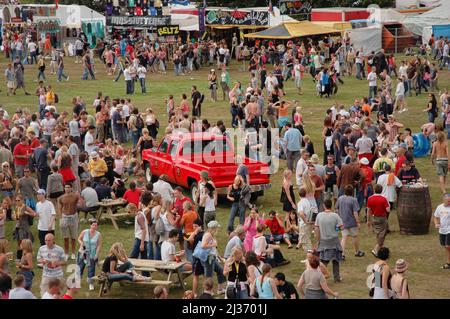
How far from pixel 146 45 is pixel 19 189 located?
30817 mm

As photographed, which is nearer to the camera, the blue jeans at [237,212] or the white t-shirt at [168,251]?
the white t-shirt at [168,251]

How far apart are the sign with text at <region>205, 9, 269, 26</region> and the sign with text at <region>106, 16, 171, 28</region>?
181 inches

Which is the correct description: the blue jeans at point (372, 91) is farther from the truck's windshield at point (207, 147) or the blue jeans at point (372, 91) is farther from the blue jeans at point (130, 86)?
the truck's windshield at point (207, 147)

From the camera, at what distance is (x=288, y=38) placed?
4900 centimetres

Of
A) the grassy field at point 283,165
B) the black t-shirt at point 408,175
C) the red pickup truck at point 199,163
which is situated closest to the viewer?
the grassy field at point 283,165

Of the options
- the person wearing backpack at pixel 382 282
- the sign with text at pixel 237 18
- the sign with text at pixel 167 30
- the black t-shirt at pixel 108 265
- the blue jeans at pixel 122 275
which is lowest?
the blue jeans at pixel 122 275

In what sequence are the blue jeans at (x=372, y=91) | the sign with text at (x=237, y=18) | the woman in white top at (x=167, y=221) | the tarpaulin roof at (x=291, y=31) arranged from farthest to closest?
the sign with text at (x=237, y=18), the tarpaulin roof at (x=291, y=31), the blue jeans at (x=372, y=91), the woman in white top at (x=167, y=221)

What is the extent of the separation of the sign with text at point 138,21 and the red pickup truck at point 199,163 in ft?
96.8

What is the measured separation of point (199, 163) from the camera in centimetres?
2200

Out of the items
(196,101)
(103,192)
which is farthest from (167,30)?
(103,192)

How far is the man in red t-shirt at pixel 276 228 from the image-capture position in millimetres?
18109

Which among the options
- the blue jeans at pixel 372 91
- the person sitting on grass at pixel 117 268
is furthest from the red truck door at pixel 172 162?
the blue jeans at pixel 372 91

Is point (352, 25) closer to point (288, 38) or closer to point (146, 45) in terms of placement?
point (288, 38)
